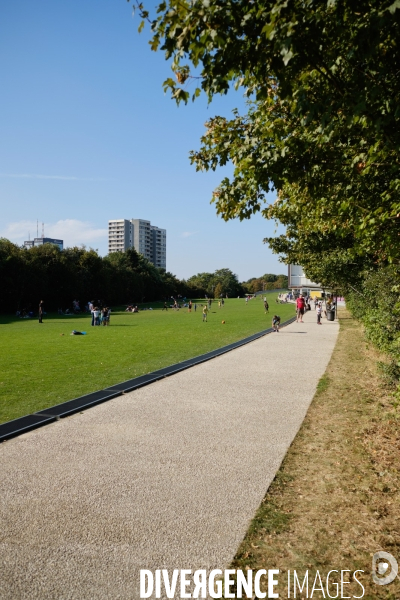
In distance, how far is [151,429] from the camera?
22.1 feet

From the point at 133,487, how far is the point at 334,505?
2.24 meters

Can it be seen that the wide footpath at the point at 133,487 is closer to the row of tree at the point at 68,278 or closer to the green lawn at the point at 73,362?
the green lawn at the point at 73,362

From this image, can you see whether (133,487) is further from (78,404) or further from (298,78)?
(298,78)

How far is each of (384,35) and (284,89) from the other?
0.96m

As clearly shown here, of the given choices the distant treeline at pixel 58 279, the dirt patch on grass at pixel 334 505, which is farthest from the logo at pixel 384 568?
the distant treeline at pixel 58 279

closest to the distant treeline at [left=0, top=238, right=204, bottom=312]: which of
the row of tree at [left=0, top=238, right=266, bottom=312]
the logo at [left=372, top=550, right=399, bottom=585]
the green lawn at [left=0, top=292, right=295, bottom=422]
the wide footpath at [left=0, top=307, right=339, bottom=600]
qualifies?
the row of tree at [left=0, top=238, right=266, bottom=312]

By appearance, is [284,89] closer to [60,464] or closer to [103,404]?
[60,464]

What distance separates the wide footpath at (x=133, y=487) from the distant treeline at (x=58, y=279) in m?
47.7

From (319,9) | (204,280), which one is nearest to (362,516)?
(319,9)

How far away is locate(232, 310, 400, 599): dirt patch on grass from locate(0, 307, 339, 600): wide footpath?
0.24m

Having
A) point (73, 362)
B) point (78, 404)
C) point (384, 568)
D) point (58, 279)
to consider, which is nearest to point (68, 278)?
point (58, 279)

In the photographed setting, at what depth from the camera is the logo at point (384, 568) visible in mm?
3236

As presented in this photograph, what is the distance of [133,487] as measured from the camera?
4.70 m

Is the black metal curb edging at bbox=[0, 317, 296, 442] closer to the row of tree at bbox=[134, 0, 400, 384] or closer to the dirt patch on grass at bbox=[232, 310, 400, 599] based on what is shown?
the dirt patch on grass at bbox=[232, 310, 400, 599]
